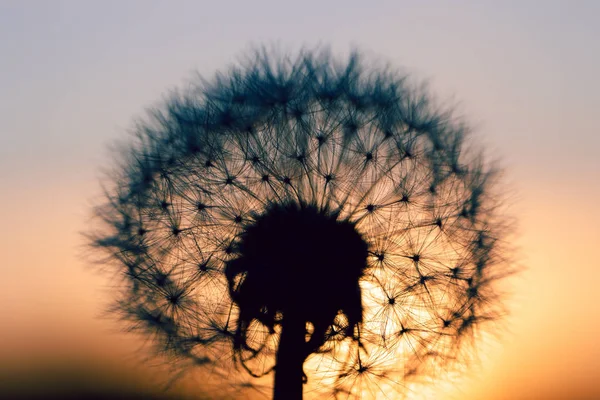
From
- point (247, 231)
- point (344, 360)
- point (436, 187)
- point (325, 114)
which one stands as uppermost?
point (325, 114)

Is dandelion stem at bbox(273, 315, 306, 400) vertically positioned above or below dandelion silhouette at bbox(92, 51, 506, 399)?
below

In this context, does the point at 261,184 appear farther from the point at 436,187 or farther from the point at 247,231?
the point at 436,187

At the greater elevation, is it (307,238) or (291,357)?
(307,238)

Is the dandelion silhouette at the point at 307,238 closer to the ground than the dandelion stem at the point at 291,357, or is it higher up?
higher up

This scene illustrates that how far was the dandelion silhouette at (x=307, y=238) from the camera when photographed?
698cm

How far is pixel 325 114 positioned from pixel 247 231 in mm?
1439

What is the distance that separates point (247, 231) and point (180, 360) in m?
1.50

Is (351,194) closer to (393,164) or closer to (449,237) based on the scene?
(393,164)

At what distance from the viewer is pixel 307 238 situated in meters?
7.00

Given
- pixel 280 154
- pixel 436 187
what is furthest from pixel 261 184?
pixel 436 187

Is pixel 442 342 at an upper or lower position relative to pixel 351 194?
lower

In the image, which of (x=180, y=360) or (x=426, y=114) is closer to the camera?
(x=180, y=360)

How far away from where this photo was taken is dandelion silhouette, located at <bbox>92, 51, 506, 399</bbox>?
275 inches

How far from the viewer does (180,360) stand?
7293 millimetres
